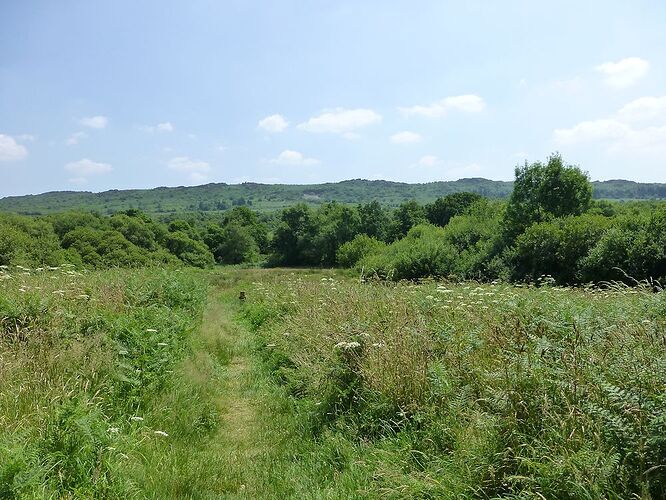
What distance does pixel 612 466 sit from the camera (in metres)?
2.77

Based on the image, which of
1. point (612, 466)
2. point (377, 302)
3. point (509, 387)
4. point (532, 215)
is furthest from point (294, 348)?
point (532, 215)

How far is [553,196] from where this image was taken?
46.7 metres

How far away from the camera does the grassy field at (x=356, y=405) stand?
3174 millimetres

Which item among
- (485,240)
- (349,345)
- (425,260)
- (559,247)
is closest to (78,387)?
(349,345)

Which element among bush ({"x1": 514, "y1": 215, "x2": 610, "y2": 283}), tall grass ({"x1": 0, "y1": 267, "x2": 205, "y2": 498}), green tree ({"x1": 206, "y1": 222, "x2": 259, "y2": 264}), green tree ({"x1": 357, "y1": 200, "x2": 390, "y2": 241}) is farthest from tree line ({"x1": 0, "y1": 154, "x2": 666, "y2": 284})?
green tree ({"x1": 206, "y1": 222, "x2": 259, "y2": 264})

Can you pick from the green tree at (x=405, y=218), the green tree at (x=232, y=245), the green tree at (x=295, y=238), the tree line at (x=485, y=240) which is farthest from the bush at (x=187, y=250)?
the green tree at (x=405, y=218)

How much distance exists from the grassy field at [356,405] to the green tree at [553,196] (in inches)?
1643

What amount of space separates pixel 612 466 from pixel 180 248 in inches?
3156

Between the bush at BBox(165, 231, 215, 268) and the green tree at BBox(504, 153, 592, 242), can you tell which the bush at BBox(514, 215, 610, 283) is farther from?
the bush at BBox(165, 231, 215, 268)

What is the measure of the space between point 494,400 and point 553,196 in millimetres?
48821

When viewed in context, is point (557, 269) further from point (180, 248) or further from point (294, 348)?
point (180, 248)

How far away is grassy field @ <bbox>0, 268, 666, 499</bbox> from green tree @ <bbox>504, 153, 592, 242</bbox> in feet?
137

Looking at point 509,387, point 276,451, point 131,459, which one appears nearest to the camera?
point 509,387

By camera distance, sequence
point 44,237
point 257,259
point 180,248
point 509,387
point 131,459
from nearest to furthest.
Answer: point 509,387 < point 131,459 < point 44,237 < point 180,248 < point 257,259
